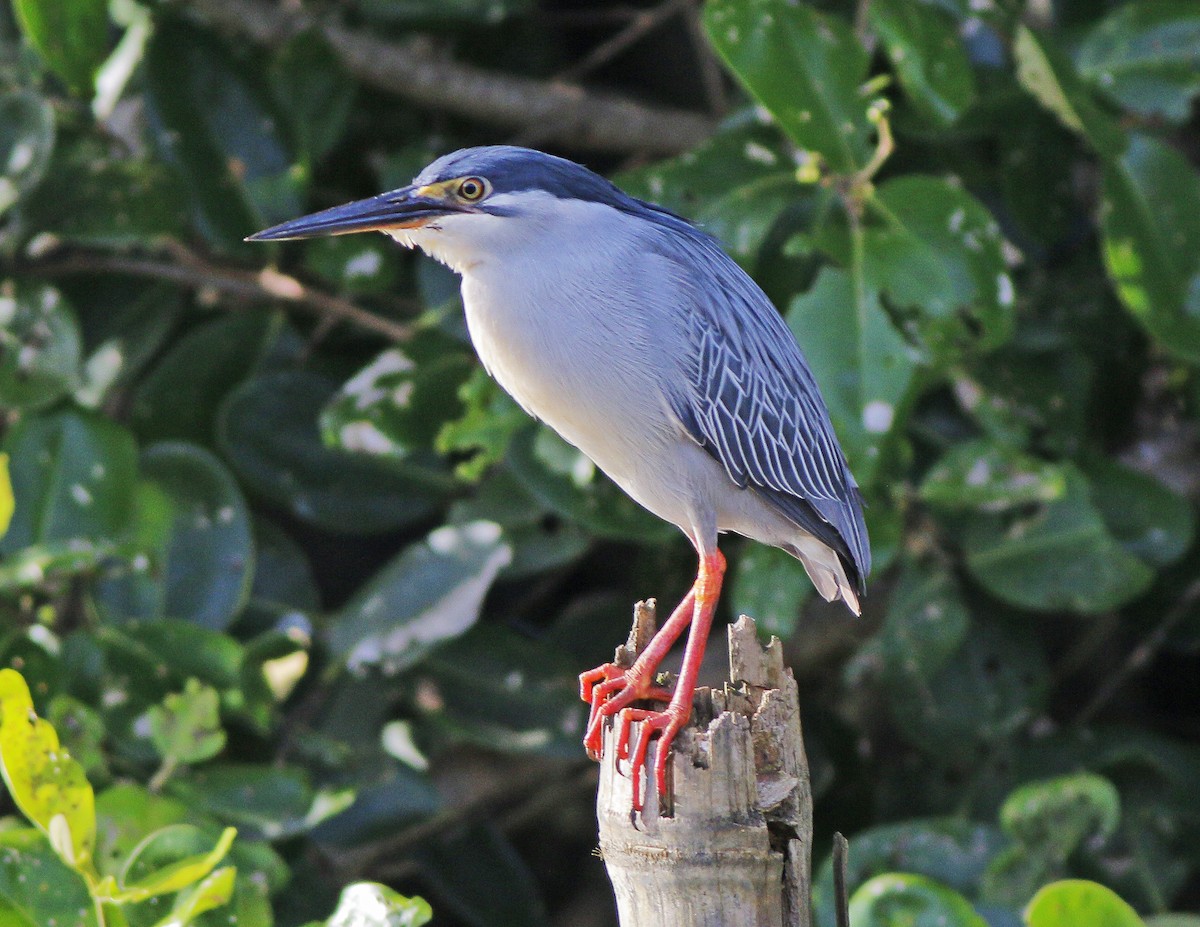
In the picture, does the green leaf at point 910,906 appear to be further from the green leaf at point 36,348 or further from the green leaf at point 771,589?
the green leaf at point 36,348

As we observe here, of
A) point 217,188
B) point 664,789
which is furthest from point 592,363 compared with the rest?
point 217,188

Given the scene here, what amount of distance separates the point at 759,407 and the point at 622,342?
0.32 meters

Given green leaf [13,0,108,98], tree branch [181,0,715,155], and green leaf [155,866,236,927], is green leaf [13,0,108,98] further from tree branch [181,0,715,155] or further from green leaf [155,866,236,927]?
green leaf [155,866,236,927]

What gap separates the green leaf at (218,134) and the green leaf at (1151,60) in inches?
70.3

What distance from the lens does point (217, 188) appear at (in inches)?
131

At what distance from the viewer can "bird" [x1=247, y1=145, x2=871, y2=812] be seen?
2.12 m

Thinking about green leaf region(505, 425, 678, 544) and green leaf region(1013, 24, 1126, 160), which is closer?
green leaf region(1013, 24, 1126, 160)

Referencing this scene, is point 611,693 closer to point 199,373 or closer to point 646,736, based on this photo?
point 646,736

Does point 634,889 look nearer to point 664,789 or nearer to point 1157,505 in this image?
point 664,789

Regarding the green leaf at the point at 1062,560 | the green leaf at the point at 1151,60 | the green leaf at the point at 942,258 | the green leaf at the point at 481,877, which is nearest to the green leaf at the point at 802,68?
the green leaf at the point at 942,258

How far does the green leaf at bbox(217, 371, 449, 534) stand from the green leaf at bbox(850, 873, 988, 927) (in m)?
1.49

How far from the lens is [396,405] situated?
3.02m

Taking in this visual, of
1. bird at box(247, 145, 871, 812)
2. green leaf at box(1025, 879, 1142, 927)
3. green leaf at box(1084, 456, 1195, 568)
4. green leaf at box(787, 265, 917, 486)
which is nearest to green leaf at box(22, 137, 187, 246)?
bird at box(247, 145, 871, 812)

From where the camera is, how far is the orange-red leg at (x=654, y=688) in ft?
6.57
